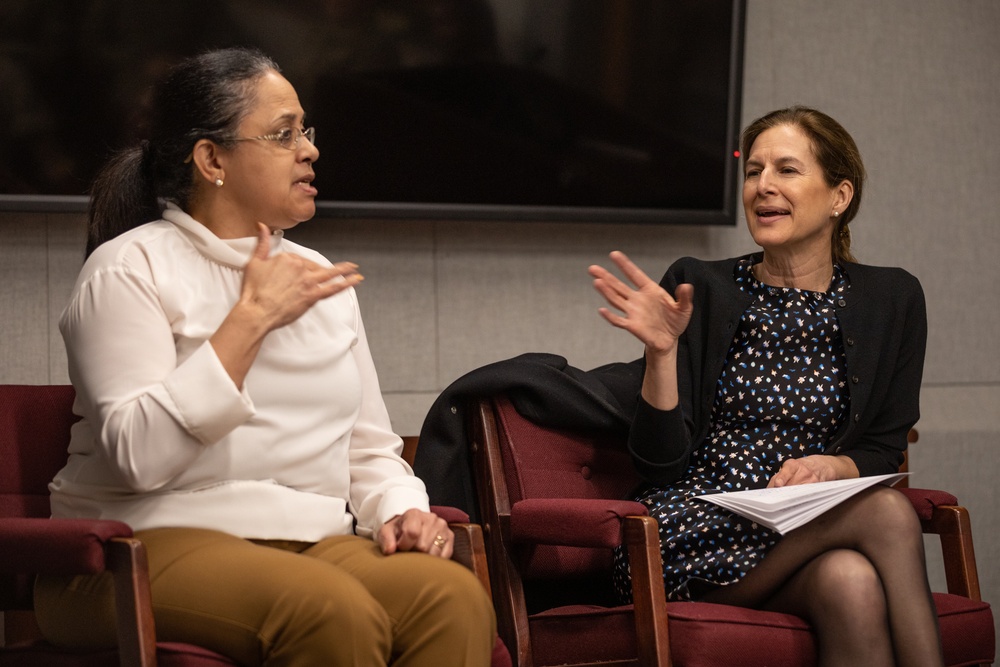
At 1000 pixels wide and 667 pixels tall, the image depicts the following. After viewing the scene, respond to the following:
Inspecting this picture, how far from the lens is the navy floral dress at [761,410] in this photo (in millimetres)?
2301

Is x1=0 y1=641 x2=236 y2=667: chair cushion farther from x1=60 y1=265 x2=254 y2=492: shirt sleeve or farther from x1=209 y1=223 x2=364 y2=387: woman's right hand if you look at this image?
x1=209 y1=223 x2=364 y2=387: woman's right hand

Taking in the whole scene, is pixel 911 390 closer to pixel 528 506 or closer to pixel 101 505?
pixel 528 506

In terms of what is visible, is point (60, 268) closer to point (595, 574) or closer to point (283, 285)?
point (283, 285)

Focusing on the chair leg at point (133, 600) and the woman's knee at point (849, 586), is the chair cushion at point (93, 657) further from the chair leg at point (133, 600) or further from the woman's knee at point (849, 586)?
the woman's knee at point (849, 586)

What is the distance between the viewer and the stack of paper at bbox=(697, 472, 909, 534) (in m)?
2.10

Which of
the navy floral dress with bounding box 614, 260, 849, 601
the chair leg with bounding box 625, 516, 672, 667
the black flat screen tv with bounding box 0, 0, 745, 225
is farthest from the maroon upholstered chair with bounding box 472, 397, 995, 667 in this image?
the black flat screen tv with bounding box 0, 0, 745, 225

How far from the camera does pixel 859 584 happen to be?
2064mm

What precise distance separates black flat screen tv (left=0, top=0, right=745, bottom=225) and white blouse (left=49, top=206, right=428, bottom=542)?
2.92ft

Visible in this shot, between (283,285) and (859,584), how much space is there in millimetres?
1096

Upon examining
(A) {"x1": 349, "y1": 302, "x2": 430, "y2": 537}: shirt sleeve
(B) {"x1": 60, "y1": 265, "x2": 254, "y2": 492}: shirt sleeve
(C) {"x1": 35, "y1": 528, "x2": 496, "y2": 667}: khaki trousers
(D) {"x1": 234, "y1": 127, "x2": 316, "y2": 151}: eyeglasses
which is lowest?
(C) {"x1": 35, "y1": 528, "x2": 496, "y2": 667}: khaki trousers

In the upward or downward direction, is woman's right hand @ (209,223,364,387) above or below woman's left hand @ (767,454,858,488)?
above

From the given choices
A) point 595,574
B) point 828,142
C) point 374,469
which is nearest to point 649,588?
point 595,574

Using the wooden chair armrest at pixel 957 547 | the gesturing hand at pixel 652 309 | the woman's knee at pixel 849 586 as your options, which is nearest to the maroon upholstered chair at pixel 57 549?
the gesturing hand at pixel 652 309

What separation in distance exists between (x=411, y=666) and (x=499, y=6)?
192 cm
